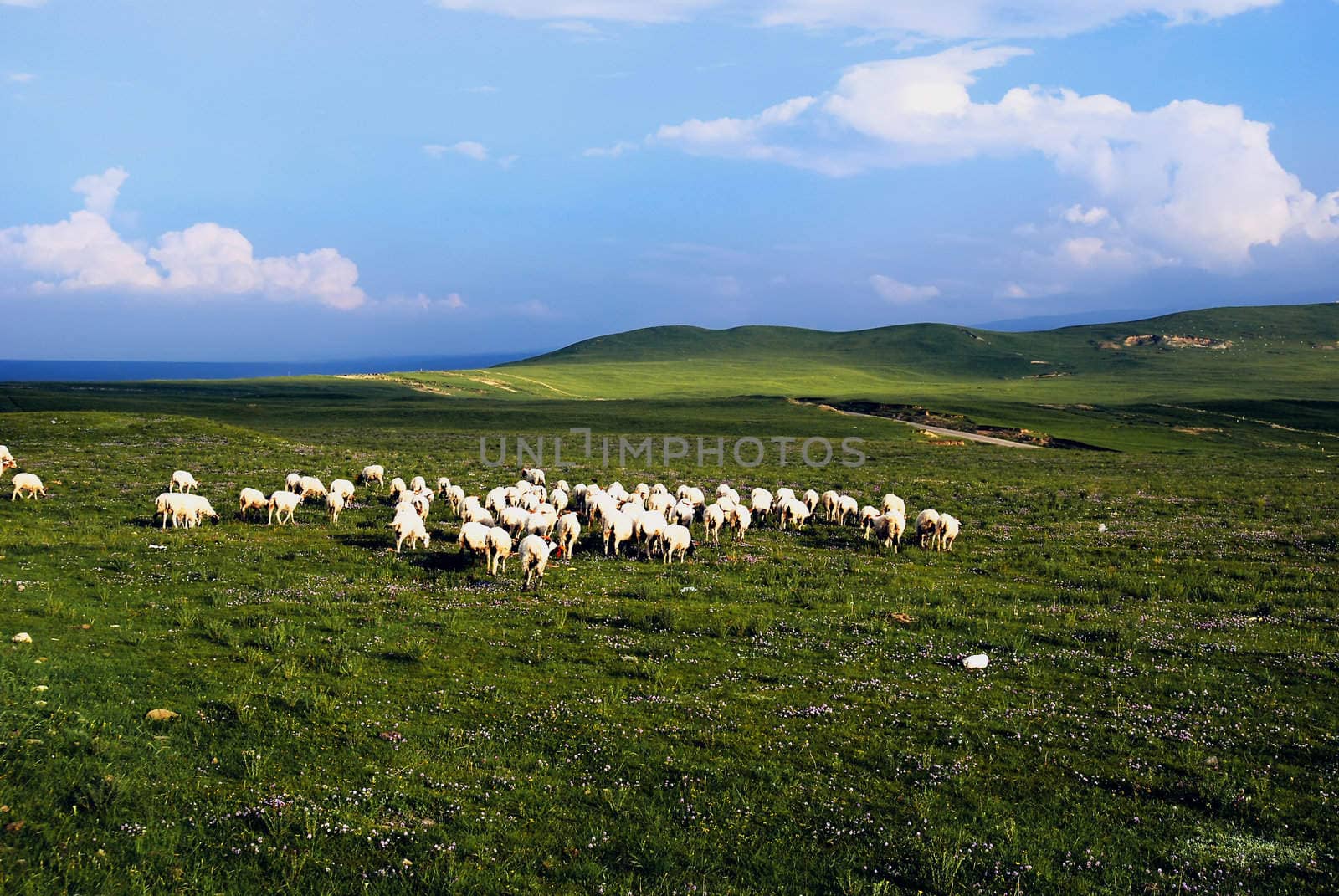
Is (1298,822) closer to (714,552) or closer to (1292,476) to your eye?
(714,552)

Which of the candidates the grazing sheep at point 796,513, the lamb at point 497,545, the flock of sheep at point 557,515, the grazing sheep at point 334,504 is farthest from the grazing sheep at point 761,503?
the grazing sheep at point 334,504

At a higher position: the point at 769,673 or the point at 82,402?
the point at 82,402

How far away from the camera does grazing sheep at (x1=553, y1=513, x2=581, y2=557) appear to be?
22500 millimetres

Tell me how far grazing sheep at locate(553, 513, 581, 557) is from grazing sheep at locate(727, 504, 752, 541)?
640cm

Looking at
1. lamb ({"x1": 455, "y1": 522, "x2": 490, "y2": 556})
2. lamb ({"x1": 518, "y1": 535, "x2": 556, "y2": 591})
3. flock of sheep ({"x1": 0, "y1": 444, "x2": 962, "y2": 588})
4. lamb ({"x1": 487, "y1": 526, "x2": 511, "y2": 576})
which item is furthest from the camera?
flock of sheep ({"x1": 0, "y1": 444, "x2": 962, "y2": 588})

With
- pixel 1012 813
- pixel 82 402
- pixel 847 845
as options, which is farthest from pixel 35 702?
pixel 82 402

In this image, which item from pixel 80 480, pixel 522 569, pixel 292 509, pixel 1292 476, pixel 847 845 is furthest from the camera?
pixel 1292 476

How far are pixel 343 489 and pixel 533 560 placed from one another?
13216mm

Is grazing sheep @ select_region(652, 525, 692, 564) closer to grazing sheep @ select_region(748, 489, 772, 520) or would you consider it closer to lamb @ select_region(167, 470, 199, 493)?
grazing sheep @ select_region(748, 489, 772, 520)

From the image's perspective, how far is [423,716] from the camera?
10.9 m

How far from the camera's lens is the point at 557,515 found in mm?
26234

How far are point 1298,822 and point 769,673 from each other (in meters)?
7.11

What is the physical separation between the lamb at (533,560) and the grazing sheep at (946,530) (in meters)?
13.5

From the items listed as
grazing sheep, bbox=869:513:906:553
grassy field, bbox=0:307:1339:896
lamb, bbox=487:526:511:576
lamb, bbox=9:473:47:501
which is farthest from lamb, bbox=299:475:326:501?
grazing sheep, bbox=869:513:906:553
